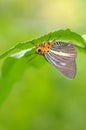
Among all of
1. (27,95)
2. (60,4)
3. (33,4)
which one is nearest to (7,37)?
(27,95)

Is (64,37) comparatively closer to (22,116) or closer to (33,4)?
(22,116)

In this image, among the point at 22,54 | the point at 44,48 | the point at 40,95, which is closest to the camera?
the point at 22,54

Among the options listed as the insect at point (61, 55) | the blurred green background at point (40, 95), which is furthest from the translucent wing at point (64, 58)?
the blurred green background at point (40, 95)

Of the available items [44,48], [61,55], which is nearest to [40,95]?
[44,48]

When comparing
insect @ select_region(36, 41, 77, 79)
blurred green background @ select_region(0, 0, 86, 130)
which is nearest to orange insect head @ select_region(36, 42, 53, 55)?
insect @ select_region(36, 41, 77, 79)

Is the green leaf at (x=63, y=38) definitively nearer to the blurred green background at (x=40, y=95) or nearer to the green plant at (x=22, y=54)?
the green plant at (x=22, y=54)

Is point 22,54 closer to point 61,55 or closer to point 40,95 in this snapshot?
point 61,55

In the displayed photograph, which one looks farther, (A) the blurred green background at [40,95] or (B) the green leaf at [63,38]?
(A) the blurred green background at [40,95]
